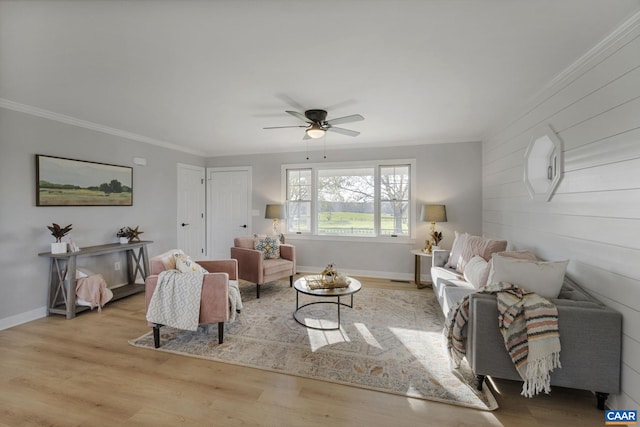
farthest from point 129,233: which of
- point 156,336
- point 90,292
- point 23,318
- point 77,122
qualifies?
point 156,336

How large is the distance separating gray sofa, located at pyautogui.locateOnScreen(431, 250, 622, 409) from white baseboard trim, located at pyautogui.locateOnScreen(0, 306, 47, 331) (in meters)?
4.56

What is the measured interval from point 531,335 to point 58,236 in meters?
4.69

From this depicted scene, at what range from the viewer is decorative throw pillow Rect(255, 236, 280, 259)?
172 inches

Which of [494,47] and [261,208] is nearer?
[494,47]

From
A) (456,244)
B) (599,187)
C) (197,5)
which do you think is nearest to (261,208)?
(456,244)

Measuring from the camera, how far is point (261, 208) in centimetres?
554

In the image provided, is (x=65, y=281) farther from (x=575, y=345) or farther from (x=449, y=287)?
(x=575, y=345)

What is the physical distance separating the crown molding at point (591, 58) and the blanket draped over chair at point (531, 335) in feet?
5.63

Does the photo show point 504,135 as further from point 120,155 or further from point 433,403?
point 120,155

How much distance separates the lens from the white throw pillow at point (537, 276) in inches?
76.7

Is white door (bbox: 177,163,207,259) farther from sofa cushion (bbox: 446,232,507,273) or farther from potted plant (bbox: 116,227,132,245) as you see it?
sofa cushion (bbox: 446,232,507,273)

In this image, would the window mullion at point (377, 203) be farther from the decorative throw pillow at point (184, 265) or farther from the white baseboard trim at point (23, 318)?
the white baseboard trim at point (23, 318)

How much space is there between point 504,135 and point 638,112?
212cm

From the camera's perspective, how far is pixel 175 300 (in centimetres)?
254
